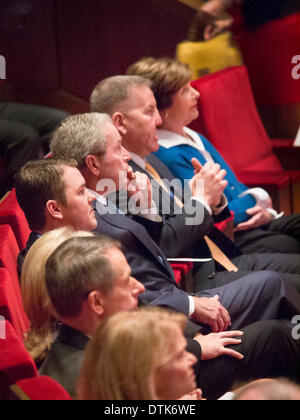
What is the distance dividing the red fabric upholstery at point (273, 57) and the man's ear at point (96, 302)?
2.44 m

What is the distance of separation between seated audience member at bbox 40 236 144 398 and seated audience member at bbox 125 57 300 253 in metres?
1.08

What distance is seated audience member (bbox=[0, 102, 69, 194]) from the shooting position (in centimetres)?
239

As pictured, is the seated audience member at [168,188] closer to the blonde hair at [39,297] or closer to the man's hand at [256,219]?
the man's hand at [256,219]

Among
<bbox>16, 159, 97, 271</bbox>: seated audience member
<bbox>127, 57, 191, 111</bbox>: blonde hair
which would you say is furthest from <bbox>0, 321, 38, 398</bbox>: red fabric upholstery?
<bbox>127, 57, 191, 111</bbox>: blonde hair

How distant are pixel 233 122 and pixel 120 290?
1784 millimetres

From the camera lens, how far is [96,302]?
1100 millimetres

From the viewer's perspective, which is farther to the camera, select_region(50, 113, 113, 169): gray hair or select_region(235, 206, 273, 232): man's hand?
select_region(235, 206, 273, 232): man's hand

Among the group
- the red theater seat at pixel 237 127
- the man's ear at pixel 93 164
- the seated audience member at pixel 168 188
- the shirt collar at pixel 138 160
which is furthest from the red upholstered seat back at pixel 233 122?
the man's ear at pixel 93 164

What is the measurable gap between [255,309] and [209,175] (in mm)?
371

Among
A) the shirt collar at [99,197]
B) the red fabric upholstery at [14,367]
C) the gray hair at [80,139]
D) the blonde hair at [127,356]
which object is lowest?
the shirt collar at [99,197]

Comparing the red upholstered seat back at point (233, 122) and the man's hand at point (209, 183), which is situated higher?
the man's hand at point (209, 183)

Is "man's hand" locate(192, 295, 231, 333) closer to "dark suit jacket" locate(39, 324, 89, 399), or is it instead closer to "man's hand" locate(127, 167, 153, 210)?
"man's hand" locate(127, 167, 153, 210)

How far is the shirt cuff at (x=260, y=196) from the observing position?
7.74 feet
